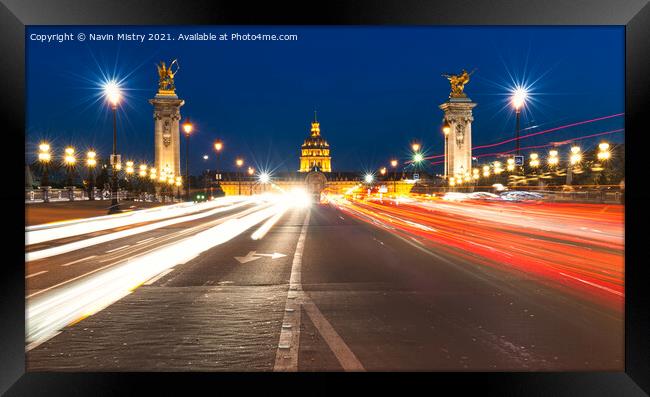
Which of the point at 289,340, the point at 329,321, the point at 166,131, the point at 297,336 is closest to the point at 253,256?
the point at 329,321

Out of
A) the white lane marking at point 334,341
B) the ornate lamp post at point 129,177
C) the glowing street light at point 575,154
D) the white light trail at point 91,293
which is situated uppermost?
the glowing street light at point 575,154

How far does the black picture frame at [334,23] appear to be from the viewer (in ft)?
18.4

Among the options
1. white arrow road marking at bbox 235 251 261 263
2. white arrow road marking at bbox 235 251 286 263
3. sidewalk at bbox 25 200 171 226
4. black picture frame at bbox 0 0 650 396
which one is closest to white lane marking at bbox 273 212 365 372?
black picture frame at bbox 0 0 650 396

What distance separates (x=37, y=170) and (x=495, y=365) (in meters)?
68.4

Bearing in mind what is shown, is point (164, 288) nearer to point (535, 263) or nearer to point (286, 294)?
point (286, 294)

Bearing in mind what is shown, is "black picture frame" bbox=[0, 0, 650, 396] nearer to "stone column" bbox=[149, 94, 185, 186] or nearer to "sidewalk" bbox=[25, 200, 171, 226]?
"sidewalk" bbox=[25, 200, 171, 226]

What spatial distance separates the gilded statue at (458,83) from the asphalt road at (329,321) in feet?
283

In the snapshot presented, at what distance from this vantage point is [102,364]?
253 inches

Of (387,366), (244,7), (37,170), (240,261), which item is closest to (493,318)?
(387,366)

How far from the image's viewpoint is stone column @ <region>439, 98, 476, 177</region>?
96.3 metres

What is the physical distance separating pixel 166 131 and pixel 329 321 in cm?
→ 8373

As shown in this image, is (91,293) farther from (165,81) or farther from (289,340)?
(165,81)

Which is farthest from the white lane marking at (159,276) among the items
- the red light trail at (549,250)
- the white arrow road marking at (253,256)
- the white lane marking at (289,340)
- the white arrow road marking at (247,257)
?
the red light trail at (549,250)

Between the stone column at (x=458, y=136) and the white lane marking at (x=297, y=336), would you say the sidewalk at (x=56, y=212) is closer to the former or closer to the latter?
the white lane marking at (x=297, y=336)
